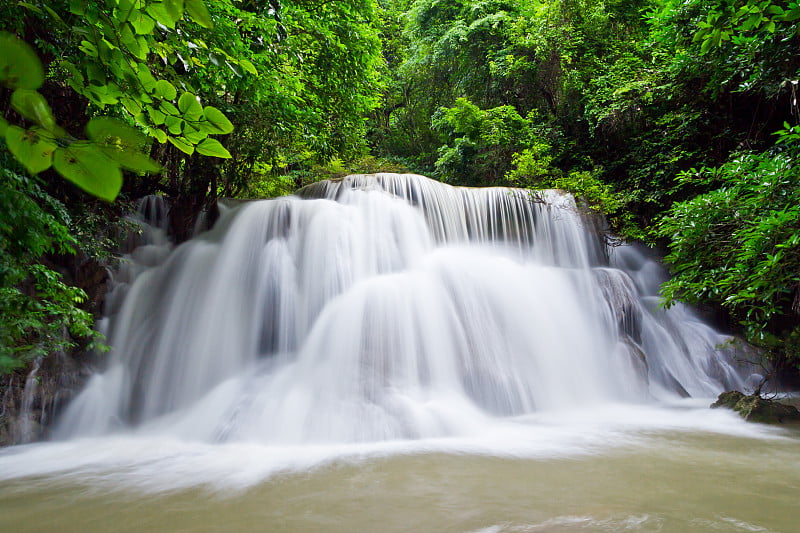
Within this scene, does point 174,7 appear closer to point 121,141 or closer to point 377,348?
point 121,141

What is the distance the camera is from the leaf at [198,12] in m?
0.72

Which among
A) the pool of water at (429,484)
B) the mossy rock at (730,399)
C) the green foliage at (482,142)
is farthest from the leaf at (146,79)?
the green foliage at (482,142)

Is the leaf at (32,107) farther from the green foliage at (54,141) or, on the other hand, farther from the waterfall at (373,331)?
the waterfall at (373,331)

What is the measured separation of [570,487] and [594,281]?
5.83 metres

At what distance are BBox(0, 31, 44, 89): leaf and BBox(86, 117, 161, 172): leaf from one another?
2.8 inches

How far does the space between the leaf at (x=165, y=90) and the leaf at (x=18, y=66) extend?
1.10 feet

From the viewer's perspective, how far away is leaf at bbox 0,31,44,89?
0.53m

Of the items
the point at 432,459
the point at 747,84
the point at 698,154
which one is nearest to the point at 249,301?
the point at 432,459

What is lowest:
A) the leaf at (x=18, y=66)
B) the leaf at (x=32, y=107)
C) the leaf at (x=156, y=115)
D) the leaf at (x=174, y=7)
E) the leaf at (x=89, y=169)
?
the leaf at (x=89, y=169)

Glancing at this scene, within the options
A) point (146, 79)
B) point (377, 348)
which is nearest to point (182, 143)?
point (146, 79)

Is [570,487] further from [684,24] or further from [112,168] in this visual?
[684,24]

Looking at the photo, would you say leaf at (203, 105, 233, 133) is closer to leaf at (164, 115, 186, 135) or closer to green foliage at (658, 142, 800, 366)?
leaf at (164, 115, 186, 135)

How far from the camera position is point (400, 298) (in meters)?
6.23

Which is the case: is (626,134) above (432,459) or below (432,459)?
above
